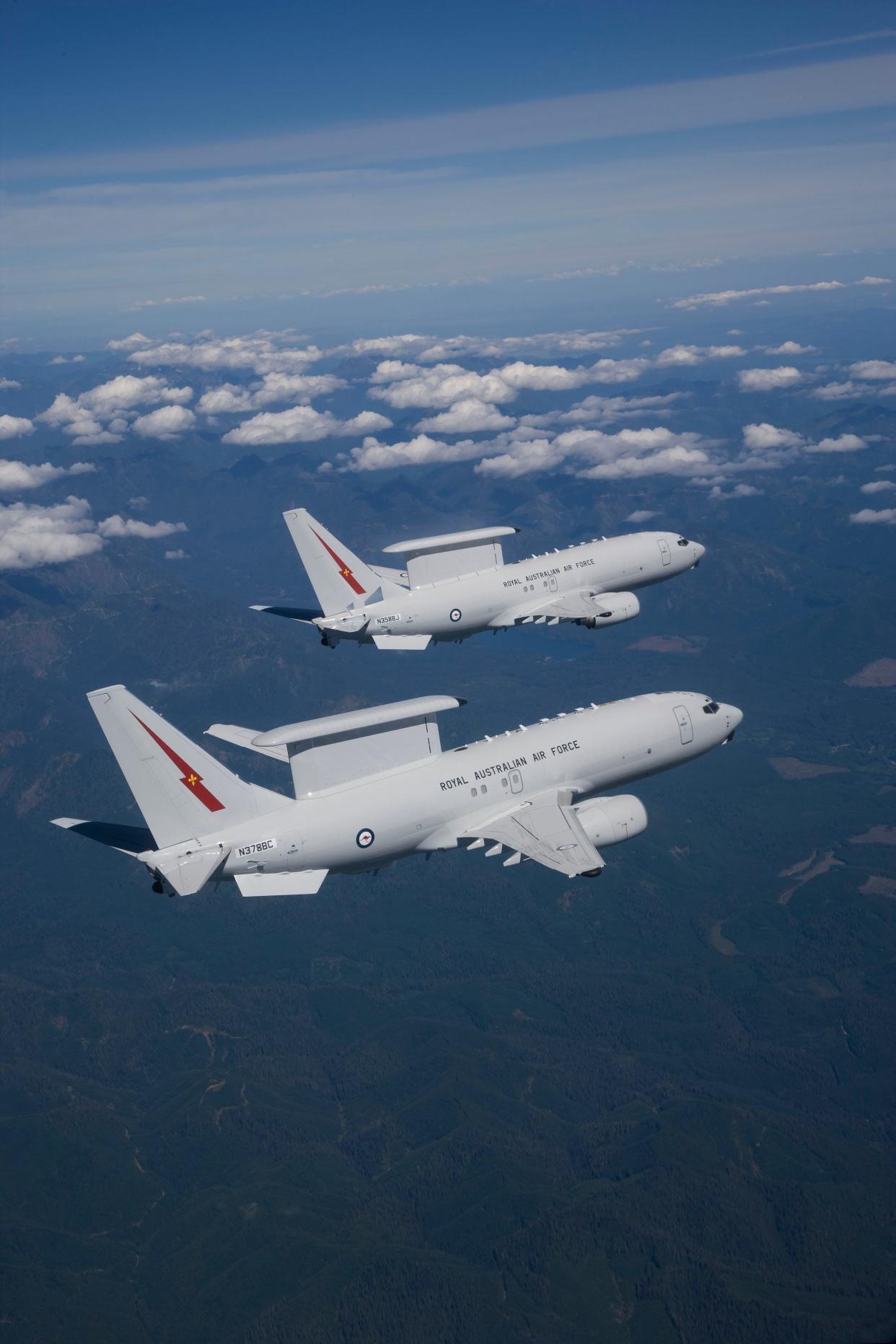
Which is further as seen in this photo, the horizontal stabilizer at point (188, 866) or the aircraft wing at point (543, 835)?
the aircraft wing at point (543, 835)

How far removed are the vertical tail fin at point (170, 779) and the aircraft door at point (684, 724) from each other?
89.6 feet

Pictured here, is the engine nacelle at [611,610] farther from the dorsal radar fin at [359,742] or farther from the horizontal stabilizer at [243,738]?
the horizontal stabilizer at [243,738]

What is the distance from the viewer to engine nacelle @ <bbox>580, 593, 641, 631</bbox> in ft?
258

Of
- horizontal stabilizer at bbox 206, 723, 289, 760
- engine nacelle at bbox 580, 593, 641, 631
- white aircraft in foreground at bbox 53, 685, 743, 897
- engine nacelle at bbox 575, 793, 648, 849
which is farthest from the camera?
engine nacelle at bbox 580, 593, 641, 631

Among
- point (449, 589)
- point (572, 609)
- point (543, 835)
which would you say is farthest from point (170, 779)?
point (572, 609)

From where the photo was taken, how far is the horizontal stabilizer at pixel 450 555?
74.3m

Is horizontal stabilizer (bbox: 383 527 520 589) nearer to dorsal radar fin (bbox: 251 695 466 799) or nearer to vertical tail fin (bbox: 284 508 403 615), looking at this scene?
vertical tail fin (bbox: 284 508 403 615)

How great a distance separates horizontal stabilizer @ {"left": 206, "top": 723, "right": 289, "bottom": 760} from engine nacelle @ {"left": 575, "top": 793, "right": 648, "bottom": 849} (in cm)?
1720

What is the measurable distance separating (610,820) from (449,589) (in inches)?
1020

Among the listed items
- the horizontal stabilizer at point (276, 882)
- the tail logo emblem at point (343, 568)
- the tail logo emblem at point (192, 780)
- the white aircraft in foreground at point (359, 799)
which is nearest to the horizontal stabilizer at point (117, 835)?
the white aircraft in foreground at point (359, 799)

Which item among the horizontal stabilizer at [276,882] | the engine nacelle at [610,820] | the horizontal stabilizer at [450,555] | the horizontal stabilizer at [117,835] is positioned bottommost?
the engine nacelle at [610,820]

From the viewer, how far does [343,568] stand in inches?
2894

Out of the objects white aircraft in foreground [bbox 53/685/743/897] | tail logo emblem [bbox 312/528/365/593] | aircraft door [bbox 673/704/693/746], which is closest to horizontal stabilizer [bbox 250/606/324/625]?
tail logo emblem [bbox 312/528/365/593]

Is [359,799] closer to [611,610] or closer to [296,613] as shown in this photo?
[296,613]
